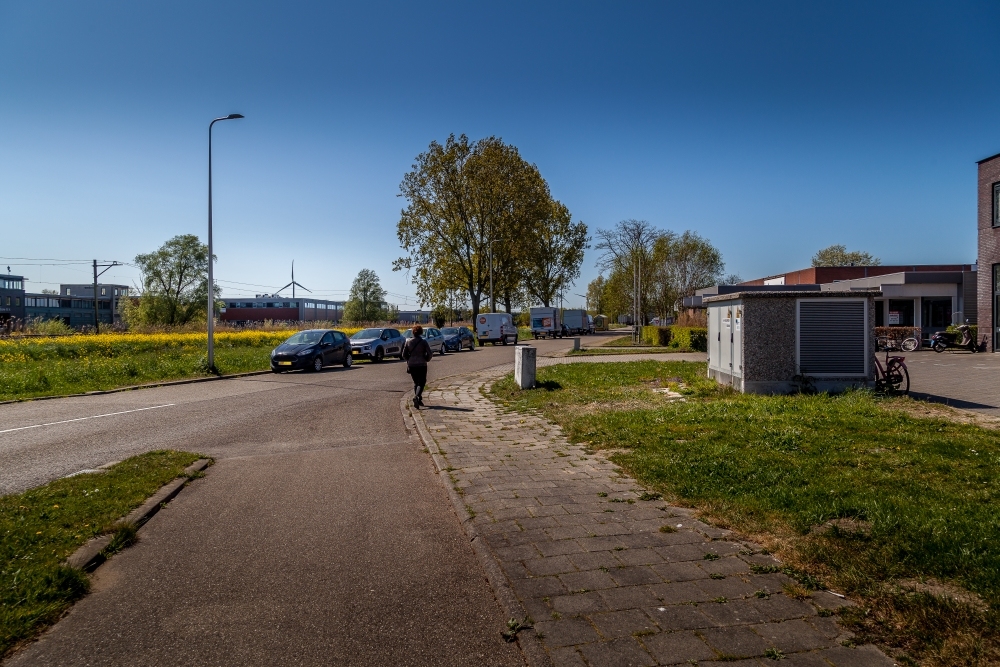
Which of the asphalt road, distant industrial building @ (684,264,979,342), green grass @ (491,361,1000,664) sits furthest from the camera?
distant industrial building @ (684,264,979,342)

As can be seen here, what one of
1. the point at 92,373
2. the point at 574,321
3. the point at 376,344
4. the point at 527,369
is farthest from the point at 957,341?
the point at 574,321

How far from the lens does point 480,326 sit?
46.9 metres

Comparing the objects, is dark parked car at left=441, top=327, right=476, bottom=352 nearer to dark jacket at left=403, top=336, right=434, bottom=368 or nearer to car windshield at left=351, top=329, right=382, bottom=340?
car windshield at left=351, top=329, right=382, bottom=340

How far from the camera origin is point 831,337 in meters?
12.5

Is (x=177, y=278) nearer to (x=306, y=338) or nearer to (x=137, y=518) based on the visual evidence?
(x=306, y=338)

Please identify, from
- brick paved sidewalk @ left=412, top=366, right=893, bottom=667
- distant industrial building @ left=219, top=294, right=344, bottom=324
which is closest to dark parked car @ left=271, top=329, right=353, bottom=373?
brick paved sidewalk @ left=412, top=366, right=893, bottom=667

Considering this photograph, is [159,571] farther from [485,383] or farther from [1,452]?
[485,383]

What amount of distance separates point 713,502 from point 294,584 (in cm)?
345

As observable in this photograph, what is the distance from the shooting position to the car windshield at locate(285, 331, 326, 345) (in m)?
23.4

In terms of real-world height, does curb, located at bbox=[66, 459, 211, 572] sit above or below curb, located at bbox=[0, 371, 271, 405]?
above

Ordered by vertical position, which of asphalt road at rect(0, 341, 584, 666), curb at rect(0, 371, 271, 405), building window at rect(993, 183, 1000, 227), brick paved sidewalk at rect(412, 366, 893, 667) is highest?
building window at rect(993, 183, 1000, 227)

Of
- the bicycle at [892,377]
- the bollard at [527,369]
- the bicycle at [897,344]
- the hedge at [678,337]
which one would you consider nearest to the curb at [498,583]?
the bollard at [527,369]

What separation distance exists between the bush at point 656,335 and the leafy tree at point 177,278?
53931 mm

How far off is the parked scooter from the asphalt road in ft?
90.3
